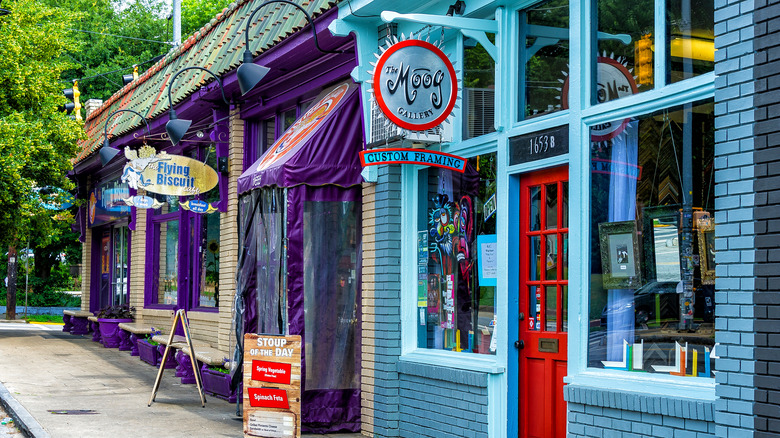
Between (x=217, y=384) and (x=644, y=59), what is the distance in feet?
25.6

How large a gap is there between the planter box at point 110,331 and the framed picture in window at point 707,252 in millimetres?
15428

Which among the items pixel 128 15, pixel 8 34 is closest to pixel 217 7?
pixel 128 15

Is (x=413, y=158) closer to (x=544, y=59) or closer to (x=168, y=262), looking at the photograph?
(x=544, y=59)

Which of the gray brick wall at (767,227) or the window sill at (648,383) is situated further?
the window sill at (648,383)

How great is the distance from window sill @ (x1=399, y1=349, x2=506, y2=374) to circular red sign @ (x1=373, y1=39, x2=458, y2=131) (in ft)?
7.05

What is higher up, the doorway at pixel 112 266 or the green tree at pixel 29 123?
the green tree at pixel 29 123

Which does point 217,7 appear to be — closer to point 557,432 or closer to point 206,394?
point 206,394

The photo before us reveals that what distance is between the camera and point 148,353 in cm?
1598

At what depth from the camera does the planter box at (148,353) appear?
51.4ft

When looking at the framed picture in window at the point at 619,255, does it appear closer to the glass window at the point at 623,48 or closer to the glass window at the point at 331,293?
the glass window at the point at 623,48

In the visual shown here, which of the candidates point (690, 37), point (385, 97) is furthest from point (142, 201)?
point (690, 37)

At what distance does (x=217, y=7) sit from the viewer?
4047cm

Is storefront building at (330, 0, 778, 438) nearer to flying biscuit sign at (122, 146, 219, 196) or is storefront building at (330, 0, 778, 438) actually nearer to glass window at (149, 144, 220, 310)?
flying biscuit sign at (122, 146, 219, 196)

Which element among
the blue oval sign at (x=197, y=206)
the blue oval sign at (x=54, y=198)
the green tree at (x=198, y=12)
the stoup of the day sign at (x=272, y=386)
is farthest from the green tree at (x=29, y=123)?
the green tree at (x=198, y=12)
